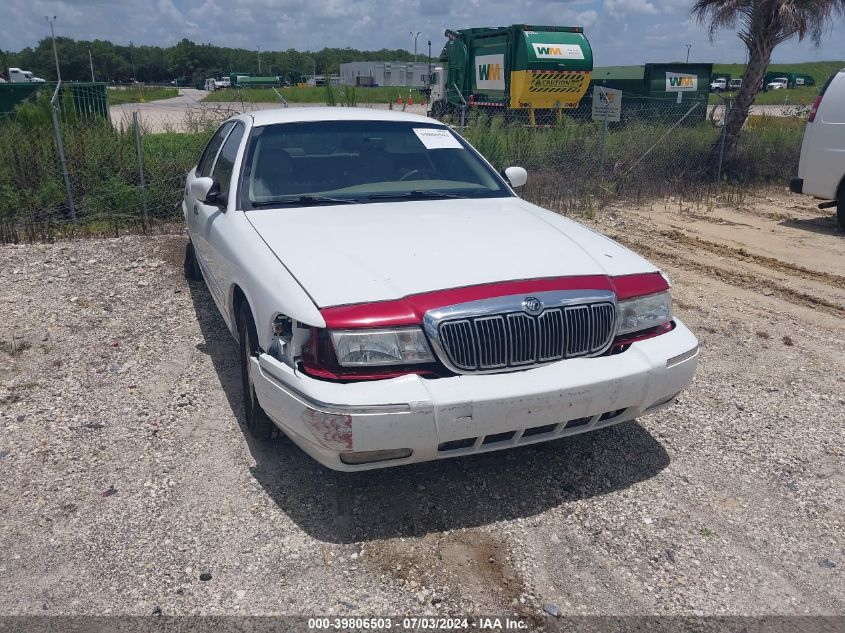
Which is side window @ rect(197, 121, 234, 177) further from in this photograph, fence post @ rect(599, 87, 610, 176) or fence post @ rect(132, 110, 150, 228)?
fence post @ rect(599, 87, 610, 176)

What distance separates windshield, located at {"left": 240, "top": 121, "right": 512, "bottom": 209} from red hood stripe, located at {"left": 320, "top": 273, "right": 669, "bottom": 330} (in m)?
1.53

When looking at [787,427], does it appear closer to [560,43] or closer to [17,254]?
[17,254]

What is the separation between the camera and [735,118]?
13.4 meters

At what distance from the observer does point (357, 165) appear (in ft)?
15.3

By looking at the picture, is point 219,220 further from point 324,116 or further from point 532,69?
point 532,69

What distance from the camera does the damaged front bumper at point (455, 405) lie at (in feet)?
9.35

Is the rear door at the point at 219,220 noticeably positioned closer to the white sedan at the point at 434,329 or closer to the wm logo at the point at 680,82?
the white sedan at the point at 434,329

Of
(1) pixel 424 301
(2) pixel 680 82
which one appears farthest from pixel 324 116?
(2) pixel 680 82

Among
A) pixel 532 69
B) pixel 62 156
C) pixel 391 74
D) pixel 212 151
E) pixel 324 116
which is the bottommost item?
pixel 62 156

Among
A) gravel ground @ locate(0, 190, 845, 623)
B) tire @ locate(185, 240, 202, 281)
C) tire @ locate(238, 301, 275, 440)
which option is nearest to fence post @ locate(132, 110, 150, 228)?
tire @ locate(185, 240, 202, 281)

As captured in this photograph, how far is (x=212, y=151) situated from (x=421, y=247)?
2946 millimetres

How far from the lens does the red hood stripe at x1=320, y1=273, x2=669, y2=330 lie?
2919 mm

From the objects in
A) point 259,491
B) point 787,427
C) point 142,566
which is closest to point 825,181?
point 787,427

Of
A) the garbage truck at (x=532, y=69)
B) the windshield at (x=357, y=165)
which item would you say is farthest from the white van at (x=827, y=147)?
the garbage truck at (x=532, y=69)
